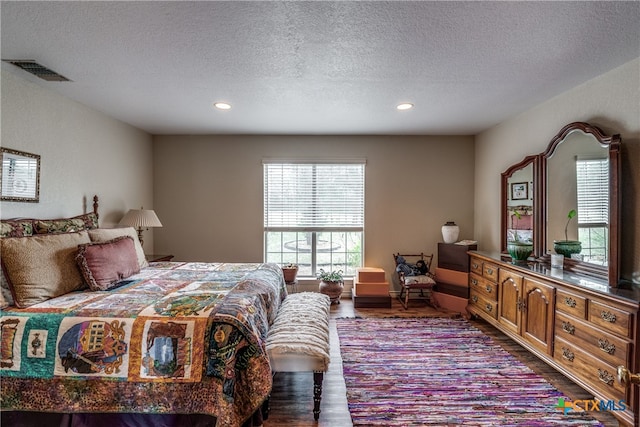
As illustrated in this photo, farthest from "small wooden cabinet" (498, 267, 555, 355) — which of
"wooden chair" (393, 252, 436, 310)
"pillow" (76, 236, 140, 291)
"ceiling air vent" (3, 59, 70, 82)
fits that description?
"ceiling air vent" (3, 59, 70, 82)

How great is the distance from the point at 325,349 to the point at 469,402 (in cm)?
112

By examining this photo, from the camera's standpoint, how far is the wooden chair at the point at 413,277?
13.3ft

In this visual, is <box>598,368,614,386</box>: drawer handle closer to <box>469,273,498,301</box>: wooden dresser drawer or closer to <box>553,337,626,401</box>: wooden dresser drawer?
<box>553,337,626,401</box>: wooden dresser drawer

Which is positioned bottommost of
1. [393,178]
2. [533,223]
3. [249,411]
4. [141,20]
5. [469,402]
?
[469,402]

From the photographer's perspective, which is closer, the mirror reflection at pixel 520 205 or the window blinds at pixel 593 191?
the window blinds at pixel 593 191

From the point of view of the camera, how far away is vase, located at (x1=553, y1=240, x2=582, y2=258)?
2.62 metres

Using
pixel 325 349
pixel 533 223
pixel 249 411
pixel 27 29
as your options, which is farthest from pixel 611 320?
pixel 27 29

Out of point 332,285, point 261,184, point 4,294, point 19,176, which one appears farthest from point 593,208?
point 19,176

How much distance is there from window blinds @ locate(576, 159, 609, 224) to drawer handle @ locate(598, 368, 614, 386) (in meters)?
1.10

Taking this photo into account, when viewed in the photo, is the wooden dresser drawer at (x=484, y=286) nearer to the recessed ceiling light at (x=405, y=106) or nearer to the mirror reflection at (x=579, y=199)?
the mirror reflection at (x=579, y=199)

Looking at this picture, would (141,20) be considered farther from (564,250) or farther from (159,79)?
(564,250)

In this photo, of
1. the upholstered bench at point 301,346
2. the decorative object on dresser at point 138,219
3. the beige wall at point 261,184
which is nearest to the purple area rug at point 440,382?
the upholstered bench at point 301,346

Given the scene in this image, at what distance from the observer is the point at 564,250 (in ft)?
8.93

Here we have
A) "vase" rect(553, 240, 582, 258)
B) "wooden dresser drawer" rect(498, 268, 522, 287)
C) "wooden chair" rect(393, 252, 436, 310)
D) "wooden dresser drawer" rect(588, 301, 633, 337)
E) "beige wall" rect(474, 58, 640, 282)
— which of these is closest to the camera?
"wooden dresser drawer" rect(588, 301, 633, 337)
